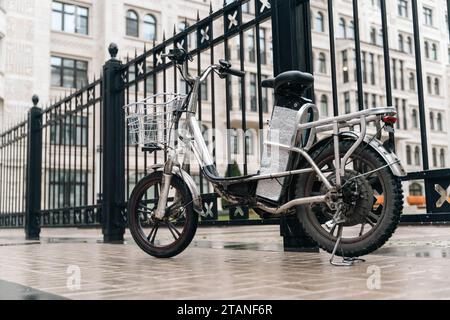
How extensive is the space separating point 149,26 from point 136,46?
6.06 feet

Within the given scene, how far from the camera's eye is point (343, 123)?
310 centimetres

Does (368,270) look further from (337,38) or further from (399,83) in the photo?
(399,83)

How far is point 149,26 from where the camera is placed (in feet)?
96.7

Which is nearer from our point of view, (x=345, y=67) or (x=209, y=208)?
(x=209, y=208)

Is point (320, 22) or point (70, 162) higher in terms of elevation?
point (320, 22)

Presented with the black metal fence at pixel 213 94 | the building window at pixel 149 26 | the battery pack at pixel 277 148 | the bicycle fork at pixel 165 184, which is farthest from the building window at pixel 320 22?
the battery pack at pixel 277 148

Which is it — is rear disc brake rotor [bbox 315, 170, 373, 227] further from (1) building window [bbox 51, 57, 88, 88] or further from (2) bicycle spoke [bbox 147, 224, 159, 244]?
(1) building window [bbox 51, 57, 88, 88]

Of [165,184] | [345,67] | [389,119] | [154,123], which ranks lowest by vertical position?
[165,184]

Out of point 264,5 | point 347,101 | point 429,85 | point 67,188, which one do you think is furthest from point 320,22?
point 264,5

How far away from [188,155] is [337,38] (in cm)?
3445

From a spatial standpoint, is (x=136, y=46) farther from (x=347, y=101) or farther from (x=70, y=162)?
(x=70, y=162)

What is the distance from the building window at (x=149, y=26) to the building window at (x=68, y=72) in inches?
149

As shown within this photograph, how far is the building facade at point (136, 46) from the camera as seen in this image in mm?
25375

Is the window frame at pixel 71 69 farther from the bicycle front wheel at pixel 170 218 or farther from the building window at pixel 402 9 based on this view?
the bicycle front wheel at pixel 170 218
